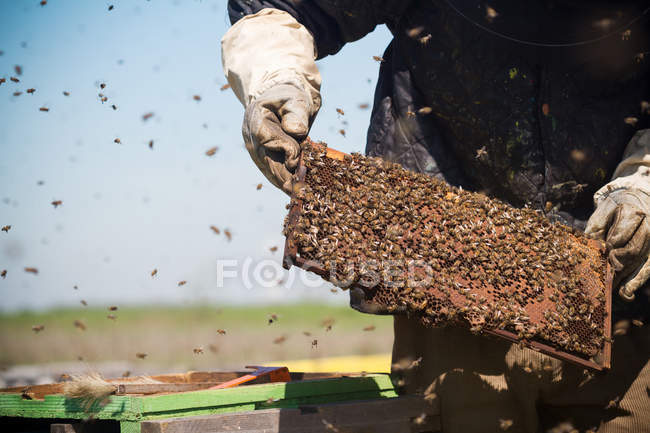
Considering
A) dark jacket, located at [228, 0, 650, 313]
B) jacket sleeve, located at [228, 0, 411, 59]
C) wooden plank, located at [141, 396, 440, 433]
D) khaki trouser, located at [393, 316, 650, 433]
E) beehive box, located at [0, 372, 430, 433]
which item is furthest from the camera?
jacket sleeve, located at [228, 0, 411, 59]

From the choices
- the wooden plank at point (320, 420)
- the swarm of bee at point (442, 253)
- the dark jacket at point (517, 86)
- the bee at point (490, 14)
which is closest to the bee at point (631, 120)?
the dark jacket at point (517, 86)

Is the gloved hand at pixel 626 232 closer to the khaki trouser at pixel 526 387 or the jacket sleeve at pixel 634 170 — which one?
the jacket sleeve at pixel 634 170

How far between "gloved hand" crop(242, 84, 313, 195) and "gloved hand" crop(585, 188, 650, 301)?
5.37ft

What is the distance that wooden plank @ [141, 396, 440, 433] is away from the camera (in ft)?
7.41

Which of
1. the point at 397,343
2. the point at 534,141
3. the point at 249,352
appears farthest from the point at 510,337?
the point at 249,352

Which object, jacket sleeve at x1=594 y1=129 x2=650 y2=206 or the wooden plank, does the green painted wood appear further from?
jacket sleeve at x1=594 y1=129 x2=650 y2=206

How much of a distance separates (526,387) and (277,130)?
6.69ft

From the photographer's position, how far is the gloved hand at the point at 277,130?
255 cm

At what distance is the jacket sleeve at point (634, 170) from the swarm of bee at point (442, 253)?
1.33ft

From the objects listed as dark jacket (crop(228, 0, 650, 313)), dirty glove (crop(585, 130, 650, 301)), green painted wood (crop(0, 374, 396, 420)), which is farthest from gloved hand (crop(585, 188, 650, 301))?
green painted wood (crop(0, 374, 396, 420))

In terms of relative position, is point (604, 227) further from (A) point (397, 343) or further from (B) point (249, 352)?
(B) point (249, 352)

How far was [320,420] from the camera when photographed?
250 cm

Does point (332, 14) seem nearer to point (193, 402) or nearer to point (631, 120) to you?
point (631, 120)

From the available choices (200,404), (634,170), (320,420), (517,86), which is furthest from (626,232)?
(200,404)
